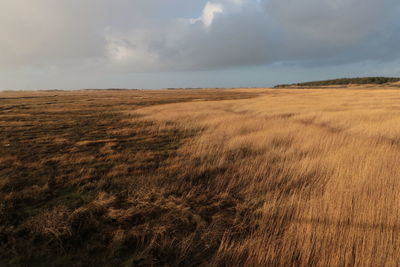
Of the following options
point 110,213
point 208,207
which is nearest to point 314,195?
point 208,207

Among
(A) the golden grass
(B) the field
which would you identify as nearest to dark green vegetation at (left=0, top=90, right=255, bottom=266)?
(B) the field

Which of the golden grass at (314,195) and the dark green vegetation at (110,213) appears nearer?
the golden grass at (314,195)

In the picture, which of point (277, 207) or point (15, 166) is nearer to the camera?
point (277, 207)

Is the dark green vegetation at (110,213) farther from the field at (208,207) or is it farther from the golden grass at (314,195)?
the golden grass at (314,195)

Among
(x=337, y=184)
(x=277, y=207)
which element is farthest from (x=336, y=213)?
(x=337, y=184)

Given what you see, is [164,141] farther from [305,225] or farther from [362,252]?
[362,252]

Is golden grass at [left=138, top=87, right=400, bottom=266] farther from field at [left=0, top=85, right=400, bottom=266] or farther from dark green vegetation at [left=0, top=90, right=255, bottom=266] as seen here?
dark green vegetation at [left=0, top=90, right=255, bottom=266]

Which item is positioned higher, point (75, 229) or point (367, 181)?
point (367, 181)

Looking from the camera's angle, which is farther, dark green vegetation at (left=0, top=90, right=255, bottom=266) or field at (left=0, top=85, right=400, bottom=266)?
dark green vegetation at (left=0, top=90, right=255, bottom=266)

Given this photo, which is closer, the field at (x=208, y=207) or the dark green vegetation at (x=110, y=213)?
the field at (x=208, y=207)

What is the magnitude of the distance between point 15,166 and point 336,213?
1068 cm

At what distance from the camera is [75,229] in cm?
398

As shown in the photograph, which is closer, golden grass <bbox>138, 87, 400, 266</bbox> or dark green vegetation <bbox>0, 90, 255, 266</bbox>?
golden grass <bbox>138, 87, 400, 266</bbox>

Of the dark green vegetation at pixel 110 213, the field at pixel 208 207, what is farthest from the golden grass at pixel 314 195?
the dark green vegetation at pixel 110 213
